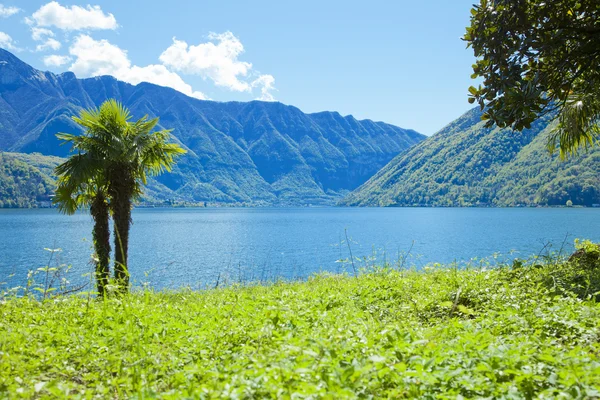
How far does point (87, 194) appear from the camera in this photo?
1541cm

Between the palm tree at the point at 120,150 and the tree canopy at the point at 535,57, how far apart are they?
10.1m

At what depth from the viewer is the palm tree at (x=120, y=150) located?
14.2 metres

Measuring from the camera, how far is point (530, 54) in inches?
362

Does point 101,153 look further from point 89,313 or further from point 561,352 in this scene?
point 561,352

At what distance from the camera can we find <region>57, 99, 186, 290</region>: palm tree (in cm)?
1420

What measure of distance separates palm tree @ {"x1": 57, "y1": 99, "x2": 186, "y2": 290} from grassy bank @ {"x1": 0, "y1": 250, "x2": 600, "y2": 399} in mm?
6872

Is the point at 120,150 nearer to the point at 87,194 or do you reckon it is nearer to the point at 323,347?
the point at 87,194

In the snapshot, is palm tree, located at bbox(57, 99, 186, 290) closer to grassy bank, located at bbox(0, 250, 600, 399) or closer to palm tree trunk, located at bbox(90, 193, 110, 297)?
palm tree trunk, located at bbox(90, 193, 110, 297)

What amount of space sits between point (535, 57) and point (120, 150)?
1219cm

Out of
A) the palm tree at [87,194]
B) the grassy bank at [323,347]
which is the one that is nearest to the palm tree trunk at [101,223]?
the palm tree at [87,194]

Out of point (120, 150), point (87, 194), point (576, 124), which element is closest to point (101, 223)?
point (87, 194)

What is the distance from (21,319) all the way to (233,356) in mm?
4357

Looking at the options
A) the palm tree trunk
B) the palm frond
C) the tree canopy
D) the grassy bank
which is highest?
the tree canopy

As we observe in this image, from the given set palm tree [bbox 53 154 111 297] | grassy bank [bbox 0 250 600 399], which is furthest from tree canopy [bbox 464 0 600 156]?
palm tree [bbox 53 154 111 297]
